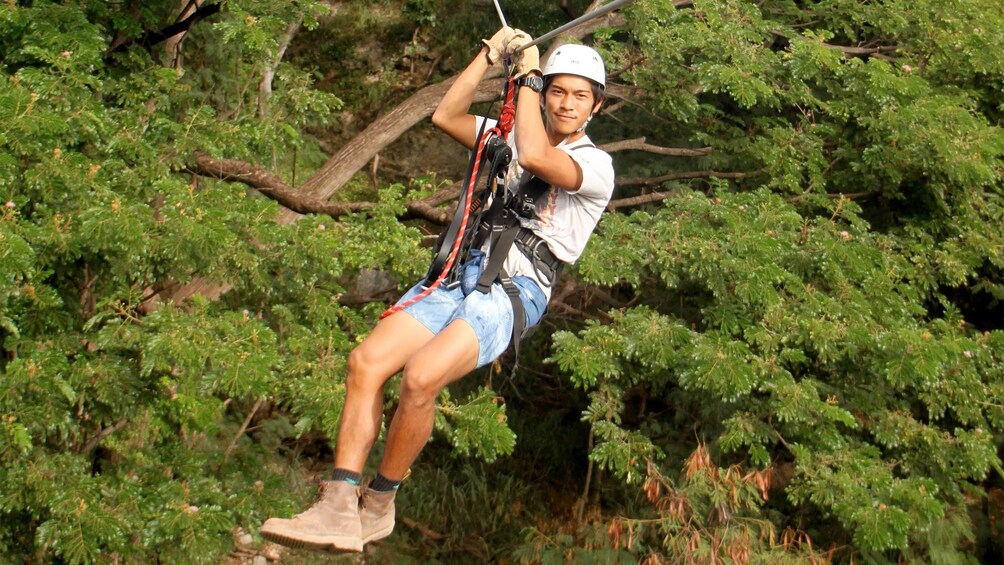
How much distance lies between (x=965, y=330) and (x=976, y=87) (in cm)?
166

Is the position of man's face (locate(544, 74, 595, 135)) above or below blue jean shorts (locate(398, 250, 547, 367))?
above

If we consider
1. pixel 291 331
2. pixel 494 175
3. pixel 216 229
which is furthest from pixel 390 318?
pixel 291 331

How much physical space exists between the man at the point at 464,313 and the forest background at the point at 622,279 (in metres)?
1.80

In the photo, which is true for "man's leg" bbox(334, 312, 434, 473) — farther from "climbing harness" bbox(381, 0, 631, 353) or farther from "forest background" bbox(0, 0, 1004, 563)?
"forest background" bbox(0, 0, 1004, 563)

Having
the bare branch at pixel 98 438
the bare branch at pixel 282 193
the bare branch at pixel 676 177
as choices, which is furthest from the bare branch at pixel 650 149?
the bare branch at pixel 98 438

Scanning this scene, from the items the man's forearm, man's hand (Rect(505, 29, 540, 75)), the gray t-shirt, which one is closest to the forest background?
the man's forearm

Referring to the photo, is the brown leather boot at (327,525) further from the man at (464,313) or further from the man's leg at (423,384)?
the man's leg at (423,384)

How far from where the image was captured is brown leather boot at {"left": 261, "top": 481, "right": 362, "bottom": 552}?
3.16 m

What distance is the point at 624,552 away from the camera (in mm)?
7664

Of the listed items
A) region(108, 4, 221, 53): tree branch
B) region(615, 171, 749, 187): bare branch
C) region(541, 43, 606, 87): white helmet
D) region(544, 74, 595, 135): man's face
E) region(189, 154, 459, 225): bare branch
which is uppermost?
region(541, 43, 606, 87): white helmet

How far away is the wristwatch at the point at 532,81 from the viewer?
3475 millimetres

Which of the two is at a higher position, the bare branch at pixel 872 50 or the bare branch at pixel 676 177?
the bare branch at pixel 872 50

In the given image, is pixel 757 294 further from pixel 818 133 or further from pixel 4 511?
pixel 4 511

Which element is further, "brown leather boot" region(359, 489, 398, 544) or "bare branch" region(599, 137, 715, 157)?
"bare branch" region(599, 137, 715, 157)
